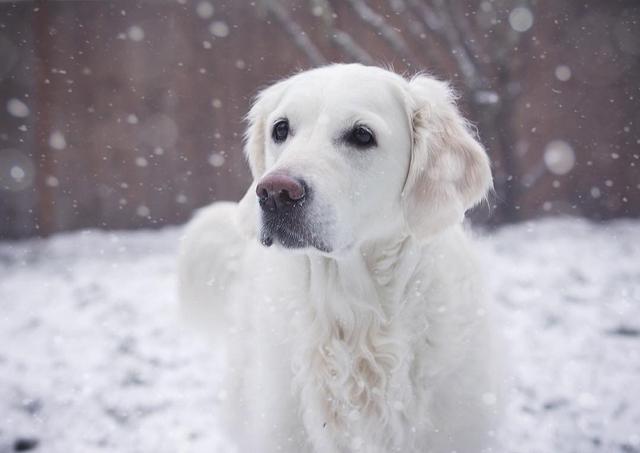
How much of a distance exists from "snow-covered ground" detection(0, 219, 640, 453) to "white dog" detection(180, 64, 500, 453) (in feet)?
3.11

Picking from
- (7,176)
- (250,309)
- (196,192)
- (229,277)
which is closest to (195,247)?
(229,277)

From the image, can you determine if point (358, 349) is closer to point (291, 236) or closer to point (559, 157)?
point (291, 236)

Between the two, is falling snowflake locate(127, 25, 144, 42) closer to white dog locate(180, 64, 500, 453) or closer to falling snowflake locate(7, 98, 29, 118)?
falling snowflake locate(7, 98, 29, 118)

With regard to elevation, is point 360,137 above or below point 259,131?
above

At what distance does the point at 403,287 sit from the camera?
6.06ft

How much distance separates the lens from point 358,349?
6.03 feet

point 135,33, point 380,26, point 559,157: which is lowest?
point 559,157

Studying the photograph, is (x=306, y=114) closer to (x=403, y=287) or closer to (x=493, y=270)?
(x=403, y=287)

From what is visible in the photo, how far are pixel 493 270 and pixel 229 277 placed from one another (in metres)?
3.27

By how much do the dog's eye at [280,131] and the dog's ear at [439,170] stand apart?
1.64 ft

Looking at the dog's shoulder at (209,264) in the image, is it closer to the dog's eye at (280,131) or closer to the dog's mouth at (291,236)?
the dog's eye at (280,131)

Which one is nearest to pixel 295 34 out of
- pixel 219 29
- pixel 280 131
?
pixel 219 29

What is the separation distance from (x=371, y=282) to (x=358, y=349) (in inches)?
9.9

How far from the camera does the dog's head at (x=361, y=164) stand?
165cm
